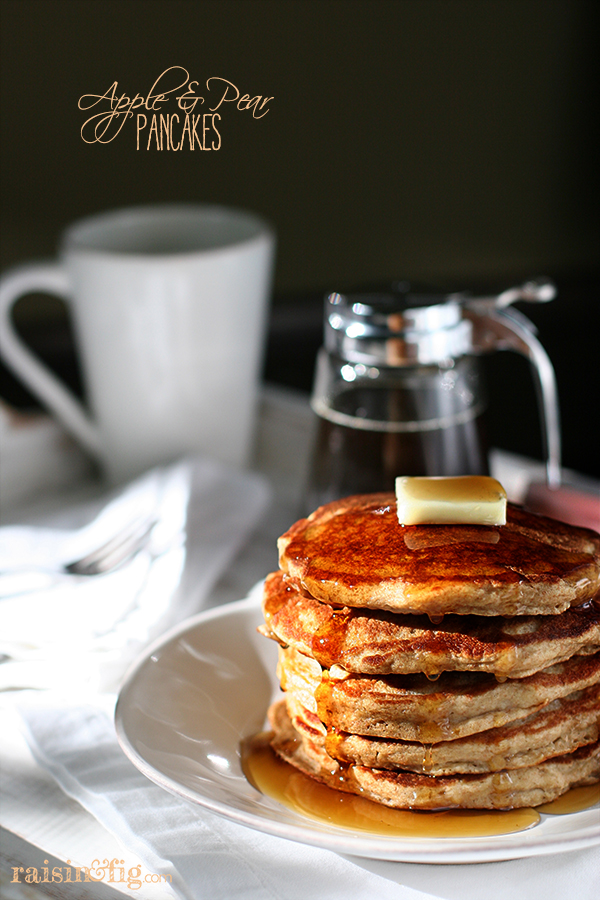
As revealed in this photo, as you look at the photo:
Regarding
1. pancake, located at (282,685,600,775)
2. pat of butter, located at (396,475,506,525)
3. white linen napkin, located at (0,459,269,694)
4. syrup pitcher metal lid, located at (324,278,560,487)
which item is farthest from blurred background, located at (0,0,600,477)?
pancake, located at (282,685,600,775)

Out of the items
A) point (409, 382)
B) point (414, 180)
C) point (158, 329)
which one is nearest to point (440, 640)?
point (409, 382)

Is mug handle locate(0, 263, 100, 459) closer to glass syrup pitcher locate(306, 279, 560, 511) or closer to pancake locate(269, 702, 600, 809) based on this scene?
glass syrup pitcher locate(306, 279, 560, 511)

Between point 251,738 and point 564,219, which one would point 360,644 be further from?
point 564,219

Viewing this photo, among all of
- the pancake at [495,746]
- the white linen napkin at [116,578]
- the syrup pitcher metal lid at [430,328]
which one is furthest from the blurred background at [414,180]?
the pancake at [495,746]

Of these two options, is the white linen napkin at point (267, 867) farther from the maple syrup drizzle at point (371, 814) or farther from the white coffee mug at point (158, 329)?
the white coffee mug at point (158, 329)

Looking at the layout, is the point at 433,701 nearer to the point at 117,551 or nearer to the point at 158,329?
→ the point at 117,551

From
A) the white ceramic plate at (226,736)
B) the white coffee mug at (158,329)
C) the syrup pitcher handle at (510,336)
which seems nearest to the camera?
the white ceramic plate at (226,736)
